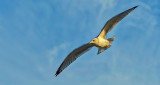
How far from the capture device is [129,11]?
20.2 m

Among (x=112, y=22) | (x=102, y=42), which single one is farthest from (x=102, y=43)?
(x=112, y=22)

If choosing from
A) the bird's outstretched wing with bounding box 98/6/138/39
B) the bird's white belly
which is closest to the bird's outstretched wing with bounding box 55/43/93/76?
the bird's outstretched wing with bounding box 98/6/138/39

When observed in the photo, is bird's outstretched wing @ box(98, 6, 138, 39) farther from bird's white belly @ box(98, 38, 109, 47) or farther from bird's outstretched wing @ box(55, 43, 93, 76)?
bird's outstretched wing @ box(55, 43, 93, 76)

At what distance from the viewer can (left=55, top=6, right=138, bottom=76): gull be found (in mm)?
20297

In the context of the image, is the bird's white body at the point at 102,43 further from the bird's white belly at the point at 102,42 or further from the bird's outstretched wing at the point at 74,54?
the bird's outstretched wing at the point at 74,54

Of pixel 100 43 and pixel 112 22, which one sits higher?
pixel 112 22

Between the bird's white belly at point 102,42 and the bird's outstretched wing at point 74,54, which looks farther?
the bird's outstretched wing at point 74,54

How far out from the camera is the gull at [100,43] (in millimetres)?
20297

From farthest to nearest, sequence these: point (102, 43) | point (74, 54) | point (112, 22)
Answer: point (74, 54) < point (112, 22) < point (102, 43)

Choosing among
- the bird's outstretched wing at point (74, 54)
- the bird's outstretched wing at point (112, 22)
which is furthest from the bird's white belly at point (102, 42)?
the bird's outstretched wing at point (74, 54)

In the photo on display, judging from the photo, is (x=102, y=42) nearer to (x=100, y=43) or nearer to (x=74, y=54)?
(x=100, y=43)

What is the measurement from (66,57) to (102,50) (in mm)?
2856

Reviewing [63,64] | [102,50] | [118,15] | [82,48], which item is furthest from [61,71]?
[118,15]

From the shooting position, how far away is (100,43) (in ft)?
67.3
